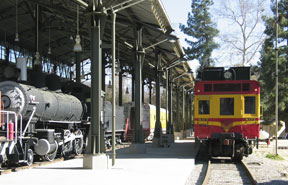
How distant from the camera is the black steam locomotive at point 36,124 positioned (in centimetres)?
1241

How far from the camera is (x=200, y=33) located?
5162cm

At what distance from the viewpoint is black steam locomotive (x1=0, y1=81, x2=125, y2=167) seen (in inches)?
488

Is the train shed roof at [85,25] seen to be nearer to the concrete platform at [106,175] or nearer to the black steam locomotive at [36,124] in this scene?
the black steam locomotive at [36,124]

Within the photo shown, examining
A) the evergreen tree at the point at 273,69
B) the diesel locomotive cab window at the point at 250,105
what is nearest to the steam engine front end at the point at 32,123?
the diesel locomotive cab window at the point at 250,105

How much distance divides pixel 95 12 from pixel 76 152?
8.59m

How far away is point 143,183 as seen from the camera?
923 centimetres

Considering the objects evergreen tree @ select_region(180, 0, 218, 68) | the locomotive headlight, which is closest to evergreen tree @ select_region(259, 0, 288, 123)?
evergreen tree @ select_region(180, 0, 218, 68)

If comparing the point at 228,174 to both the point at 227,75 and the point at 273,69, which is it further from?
the point at 273,69

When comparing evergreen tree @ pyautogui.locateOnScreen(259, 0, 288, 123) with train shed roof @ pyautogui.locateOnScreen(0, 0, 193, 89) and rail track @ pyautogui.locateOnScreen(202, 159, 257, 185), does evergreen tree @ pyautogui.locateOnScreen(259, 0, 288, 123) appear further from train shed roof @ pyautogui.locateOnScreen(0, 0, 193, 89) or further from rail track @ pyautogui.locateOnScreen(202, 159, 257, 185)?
rail track @ pyautogui.locateOnScreen(202, 159, 257, 185)

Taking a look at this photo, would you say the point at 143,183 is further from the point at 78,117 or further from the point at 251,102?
the point at 78,117

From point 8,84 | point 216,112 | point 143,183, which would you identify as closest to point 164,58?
point 216,112

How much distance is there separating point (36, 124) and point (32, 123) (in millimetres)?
711

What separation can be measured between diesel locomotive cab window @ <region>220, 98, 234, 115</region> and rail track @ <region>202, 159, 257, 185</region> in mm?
2086

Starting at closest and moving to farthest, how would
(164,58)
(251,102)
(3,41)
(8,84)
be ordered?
(8,84), (251,102), (164,58), (3,41)
